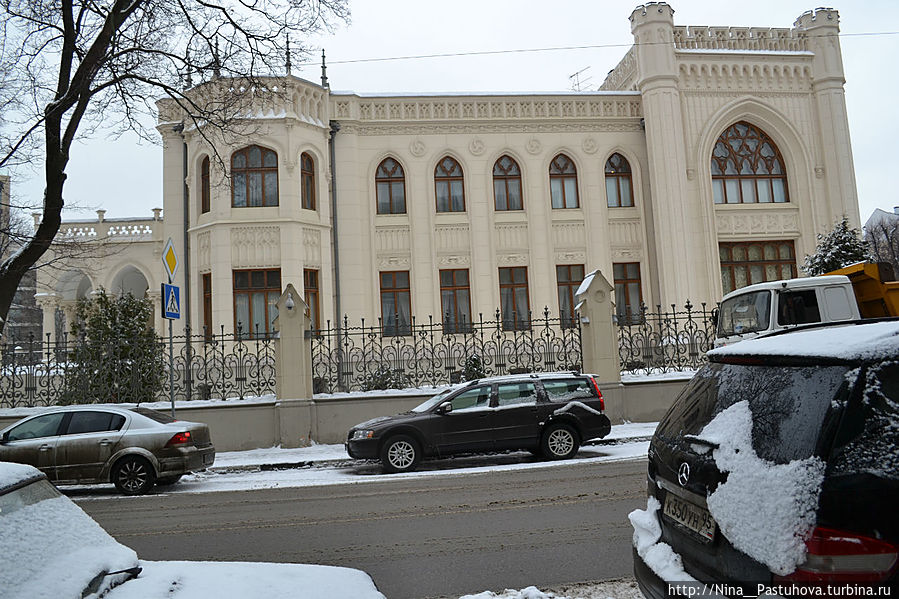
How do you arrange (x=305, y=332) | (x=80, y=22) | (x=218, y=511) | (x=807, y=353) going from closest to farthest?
1. (x=807, y=353)
2. (x=218, y=511)
3. (x=80, y=22)
4. (x=305, y=332)

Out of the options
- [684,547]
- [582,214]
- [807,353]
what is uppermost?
[582,214]

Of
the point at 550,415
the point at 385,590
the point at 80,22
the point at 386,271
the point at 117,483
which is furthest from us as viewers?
the point at 386,271

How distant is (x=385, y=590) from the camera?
5344 mm

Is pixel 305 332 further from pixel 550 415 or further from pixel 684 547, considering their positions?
pixel 684 547

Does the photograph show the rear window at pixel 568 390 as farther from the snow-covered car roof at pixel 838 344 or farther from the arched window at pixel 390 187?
the arched window at pixel 390 187

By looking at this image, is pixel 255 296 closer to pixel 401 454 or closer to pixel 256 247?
pixel 256 247

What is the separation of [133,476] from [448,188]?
1642 centimetres

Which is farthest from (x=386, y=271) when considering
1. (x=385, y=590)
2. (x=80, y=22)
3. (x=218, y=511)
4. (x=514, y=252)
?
(x=385, y=590)

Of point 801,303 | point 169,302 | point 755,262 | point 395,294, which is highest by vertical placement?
point 755,262

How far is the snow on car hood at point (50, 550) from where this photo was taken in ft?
8.07

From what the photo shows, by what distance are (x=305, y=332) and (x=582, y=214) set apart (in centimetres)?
1304

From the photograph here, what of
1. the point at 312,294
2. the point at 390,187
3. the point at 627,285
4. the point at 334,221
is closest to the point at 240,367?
the point at 312,294

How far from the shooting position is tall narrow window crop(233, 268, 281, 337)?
74.1ft

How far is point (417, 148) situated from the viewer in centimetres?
2481
